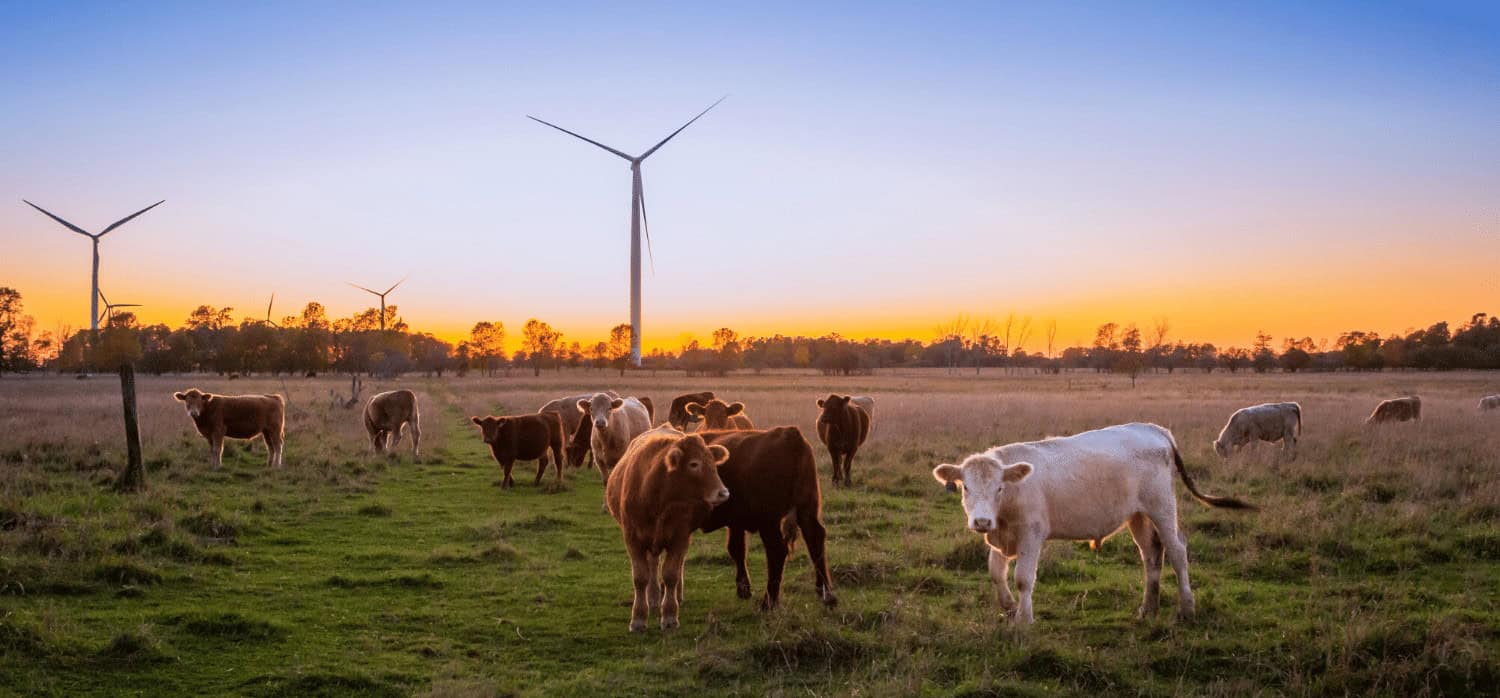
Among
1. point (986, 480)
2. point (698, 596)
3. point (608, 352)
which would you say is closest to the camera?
point (986, 480)

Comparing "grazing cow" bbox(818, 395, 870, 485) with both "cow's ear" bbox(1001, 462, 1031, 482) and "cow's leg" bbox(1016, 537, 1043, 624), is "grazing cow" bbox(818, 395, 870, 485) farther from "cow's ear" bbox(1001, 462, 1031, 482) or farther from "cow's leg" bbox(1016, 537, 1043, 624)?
"cow's ear" bbox(1001, 462, 1031, 482)

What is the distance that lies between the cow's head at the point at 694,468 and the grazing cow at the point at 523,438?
10624 mm

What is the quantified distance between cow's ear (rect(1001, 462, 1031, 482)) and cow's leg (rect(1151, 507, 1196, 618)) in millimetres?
1481

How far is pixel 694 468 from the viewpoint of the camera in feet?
25.2

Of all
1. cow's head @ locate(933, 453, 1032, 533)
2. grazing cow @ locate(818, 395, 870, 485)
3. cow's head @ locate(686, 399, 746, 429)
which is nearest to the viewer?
cow's head @ locate(933, 453, 1032, 533)

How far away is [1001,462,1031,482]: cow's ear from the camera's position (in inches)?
291

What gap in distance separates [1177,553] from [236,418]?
18289mm

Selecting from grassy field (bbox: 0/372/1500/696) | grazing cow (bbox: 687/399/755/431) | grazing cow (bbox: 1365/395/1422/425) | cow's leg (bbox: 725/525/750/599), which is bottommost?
grassy field (bbox: 0/372/1500/696)

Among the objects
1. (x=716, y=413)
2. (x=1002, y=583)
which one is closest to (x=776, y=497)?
(x=1002, y=583)

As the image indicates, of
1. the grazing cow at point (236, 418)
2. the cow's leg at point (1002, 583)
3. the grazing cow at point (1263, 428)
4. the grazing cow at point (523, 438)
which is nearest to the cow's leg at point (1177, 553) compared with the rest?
the cow's leg at point (1002, 583)

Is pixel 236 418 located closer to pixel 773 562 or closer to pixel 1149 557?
pixel 773 562

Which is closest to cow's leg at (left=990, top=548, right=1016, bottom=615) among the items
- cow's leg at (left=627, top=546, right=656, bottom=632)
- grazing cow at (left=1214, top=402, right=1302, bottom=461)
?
cow's leg at (left=627, top=546, right=656, bottom=632)

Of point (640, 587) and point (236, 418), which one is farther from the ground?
point (236, 418)

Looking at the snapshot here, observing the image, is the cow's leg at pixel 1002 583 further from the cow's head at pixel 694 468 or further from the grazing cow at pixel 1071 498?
the cow's head at pixel 694 468
